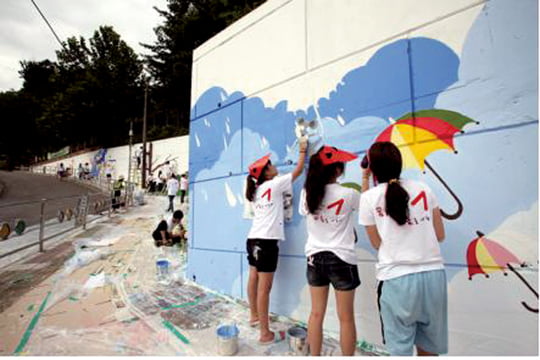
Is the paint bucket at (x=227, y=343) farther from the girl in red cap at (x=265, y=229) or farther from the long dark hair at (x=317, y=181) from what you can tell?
the long dark hair at (x=317, y=181)

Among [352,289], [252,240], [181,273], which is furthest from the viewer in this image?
[181,273]

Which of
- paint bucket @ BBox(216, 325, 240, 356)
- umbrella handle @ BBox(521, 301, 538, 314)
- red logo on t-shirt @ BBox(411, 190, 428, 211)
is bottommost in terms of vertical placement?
paint bucket @ BBox(216, 325, 240, 356)

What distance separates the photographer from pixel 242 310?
2.95 m

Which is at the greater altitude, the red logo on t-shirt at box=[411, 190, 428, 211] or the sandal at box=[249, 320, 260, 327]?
the red logo on t-shirt at box=[411, 190, 428, 211]

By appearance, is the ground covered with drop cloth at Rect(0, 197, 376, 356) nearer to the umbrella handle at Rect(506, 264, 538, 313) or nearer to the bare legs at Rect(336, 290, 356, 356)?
the bare legs at Rect(336, 290, 356, 356)

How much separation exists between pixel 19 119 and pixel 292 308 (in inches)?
1659

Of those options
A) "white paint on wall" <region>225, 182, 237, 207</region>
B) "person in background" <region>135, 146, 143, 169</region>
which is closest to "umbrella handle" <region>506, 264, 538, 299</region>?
"white paint on wall" <region>225, 182, 237, 207</region>

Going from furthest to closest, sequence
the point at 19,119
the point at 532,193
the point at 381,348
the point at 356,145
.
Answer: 1. the point at 19,119
2. the point at 356,145
3. the point at 381,348
4. the point at 532,193

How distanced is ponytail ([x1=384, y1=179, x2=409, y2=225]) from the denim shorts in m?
0.28

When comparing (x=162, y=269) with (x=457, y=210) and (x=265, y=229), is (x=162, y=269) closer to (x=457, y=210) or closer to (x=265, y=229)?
(x=265, y=229)

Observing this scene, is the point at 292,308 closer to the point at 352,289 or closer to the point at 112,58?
the point at 352,289

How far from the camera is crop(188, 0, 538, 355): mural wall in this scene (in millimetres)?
1631

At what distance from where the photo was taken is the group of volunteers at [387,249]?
1326mm

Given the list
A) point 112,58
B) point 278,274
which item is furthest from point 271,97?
point 112,58
